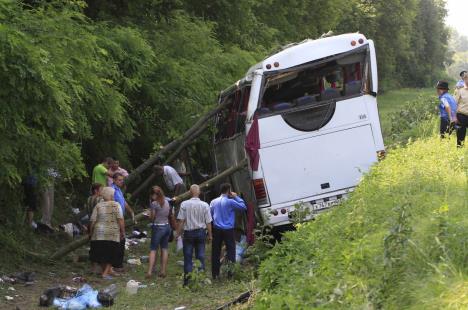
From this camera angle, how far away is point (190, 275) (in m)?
12.9

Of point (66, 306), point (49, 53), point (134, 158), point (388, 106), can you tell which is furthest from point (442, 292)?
point (388, 106)

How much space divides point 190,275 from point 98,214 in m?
2.38

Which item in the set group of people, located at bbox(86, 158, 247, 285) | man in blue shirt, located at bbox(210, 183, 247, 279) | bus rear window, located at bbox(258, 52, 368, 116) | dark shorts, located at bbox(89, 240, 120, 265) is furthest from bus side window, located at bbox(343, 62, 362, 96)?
dark shorts, located at bbox(89, 240, 120, 265)

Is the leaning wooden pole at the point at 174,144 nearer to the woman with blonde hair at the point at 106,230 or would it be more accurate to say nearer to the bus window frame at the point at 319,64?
the bus window frame at the point at 319,64

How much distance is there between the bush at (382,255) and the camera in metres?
7.04

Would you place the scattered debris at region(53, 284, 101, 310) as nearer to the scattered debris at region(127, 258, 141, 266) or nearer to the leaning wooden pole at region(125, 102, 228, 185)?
the scattered debris at region(127, 258, 141, 266)

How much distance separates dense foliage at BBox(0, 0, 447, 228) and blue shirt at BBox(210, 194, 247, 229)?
2.57m

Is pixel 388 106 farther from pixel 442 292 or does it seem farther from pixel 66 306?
A: pixel 442 292

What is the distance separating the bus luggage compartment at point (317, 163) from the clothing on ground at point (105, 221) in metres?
2.82

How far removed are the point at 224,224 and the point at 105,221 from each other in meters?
2.07

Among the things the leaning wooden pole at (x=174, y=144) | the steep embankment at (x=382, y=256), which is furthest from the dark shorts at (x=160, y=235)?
the leaning wooden pole at (x=174, y=144)

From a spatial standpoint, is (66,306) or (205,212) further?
(205,212)

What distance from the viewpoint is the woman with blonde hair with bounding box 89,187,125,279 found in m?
14.4

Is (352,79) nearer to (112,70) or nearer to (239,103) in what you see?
(239,103)
